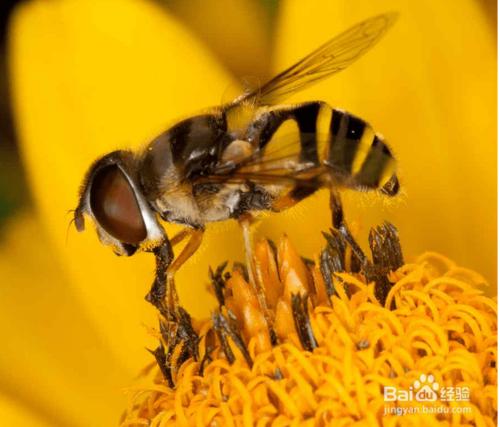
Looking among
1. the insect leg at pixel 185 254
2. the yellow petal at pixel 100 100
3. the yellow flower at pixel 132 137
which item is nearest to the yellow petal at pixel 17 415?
the yellow flower at pixel 132 137

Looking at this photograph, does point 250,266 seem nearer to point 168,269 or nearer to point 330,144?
point 168,269

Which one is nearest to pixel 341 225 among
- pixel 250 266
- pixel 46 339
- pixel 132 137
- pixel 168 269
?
pixel 250 266

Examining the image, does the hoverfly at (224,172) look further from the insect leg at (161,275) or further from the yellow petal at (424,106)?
the yellow petal at (424,106)

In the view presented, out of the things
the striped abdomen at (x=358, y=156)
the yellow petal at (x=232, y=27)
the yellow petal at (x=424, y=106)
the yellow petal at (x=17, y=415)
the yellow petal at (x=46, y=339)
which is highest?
the yellow petal at (x=232, y=27)

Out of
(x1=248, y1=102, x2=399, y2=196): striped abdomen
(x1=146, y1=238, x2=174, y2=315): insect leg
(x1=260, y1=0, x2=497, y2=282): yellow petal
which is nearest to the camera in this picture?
(x1=248, y1=102, x2=399, y2=196): striped abdomen

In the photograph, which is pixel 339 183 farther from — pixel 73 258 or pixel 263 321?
pixel 73 258

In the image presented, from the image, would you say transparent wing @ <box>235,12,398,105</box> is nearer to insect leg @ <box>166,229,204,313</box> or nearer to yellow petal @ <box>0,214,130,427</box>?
insect leg @ <box>166,229,204,313</box>

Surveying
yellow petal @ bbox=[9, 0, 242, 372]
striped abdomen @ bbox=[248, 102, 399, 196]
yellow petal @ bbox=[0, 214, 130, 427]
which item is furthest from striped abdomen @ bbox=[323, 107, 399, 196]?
yellow petal @ bbox=[0, 214, 130, 427]
